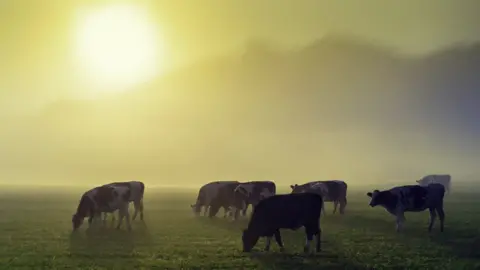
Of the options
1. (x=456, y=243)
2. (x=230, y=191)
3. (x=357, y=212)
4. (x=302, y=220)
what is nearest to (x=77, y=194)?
(x=230, y=191)

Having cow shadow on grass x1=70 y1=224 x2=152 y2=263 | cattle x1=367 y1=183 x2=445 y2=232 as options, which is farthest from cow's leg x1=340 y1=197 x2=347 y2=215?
cow shadow on grass x1=70 y1=224 x2=152 y2=263

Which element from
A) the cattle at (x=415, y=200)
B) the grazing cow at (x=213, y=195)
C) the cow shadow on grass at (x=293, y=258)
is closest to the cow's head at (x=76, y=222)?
the grazing cow at (x=213, y=195)

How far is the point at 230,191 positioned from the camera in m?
15.9

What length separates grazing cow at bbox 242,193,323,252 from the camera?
31.0 feet

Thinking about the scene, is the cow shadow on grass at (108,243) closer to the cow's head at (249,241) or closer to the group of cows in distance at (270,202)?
the group of cows in distance at (270,202)

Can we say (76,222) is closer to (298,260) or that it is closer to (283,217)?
(283,217)

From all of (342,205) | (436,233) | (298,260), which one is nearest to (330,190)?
(342,205)

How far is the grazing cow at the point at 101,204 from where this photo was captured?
41.3 feet

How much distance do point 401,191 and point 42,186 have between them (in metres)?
13.8

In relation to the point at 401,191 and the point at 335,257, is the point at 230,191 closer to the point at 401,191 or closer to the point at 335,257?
the point at 401,191

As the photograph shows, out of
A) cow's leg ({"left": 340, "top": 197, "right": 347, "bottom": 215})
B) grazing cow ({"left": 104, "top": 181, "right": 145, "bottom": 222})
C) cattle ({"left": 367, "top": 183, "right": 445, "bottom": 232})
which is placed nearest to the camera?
cattle ({"left": 367, "top": 183, "right": 445, "bottom": 232})

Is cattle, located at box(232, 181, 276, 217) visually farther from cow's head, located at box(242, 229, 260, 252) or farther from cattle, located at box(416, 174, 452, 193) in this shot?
cattle, located at box(416, 174, 452, 193)

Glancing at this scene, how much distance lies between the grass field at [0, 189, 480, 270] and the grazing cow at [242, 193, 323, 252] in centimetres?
33

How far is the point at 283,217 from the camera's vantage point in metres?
9.49
